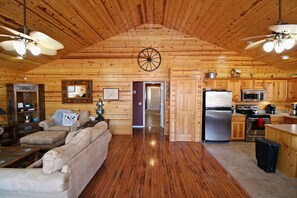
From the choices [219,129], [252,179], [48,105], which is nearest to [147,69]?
[219,129]

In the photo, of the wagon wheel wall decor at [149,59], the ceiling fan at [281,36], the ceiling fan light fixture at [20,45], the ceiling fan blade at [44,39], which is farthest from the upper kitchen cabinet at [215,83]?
the ceiling fan light fixture at [20,45]

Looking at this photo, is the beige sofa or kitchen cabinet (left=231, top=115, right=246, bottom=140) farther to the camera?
kitchen cabinet (left=231, top=115, right=246, bottom=140)

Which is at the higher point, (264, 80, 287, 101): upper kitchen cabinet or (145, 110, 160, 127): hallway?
(264, 80, 287, 101): upper kitchen cabinet

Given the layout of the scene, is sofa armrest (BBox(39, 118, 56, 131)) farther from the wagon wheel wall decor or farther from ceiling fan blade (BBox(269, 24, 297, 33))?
ceiling fan blade (BBox(269, 24, 297, 33))

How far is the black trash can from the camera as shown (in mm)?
3313

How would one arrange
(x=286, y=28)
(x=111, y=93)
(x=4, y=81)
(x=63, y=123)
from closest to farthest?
(x=286, y=28) → (x=4, y=81) → (x=63, y=123) → (x=111, y=93)


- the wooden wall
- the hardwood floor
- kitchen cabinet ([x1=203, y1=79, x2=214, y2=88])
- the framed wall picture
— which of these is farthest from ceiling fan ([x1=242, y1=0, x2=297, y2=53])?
the wooden wall

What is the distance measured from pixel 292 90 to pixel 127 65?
578cm

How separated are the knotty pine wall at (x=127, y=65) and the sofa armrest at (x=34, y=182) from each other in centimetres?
430

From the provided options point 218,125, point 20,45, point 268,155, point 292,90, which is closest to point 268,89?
point 292,90

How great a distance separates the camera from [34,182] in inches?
78.2

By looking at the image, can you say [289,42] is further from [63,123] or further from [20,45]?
[63,123]

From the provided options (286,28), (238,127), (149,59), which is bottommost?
(238,127)

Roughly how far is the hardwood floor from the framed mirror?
7.80ft
